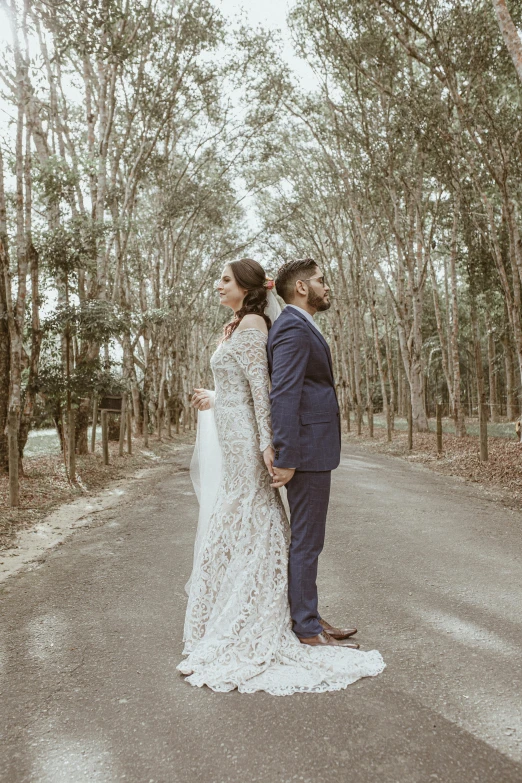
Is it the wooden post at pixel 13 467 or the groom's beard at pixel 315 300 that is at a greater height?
the groom's beard at pixel 315 300

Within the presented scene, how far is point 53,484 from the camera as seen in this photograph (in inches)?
410

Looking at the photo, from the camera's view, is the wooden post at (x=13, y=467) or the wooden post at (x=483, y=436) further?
the wooden post at (x=483, y=436)

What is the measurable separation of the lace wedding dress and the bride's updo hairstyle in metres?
0.15

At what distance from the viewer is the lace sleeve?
3445 millimetres

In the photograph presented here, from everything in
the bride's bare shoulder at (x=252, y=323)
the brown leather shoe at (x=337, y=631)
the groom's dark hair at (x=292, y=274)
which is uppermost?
the groom's dark hair at (x=292, y=274)

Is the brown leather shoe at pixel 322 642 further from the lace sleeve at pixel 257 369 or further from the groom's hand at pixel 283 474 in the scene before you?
the lace sleeve at pixel 257 369

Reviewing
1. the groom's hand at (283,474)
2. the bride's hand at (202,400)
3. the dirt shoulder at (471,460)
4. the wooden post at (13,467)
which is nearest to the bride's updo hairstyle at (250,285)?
the bride's hand at (202,400)

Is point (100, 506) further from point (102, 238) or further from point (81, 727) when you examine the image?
point (81, 727)

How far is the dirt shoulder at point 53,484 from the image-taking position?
7586mm

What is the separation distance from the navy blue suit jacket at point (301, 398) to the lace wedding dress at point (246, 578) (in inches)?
6.2

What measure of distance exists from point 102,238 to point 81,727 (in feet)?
32.6

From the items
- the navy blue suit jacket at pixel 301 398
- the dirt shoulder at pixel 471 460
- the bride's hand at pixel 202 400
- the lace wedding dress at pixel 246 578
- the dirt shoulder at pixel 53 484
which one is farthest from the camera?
the dirt shoulder at pixel 471 460

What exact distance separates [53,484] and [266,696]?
8267mm

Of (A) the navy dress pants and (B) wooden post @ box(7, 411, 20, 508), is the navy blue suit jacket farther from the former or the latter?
(B) wooden post @ box(7, 411, 20, 508)
